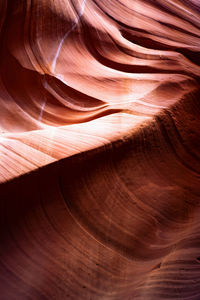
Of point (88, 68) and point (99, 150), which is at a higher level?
point (88, 68)

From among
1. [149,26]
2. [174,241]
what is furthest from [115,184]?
[149,26]

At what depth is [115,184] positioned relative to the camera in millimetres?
862

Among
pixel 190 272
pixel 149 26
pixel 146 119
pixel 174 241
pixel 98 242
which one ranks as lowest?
pixel 190 272

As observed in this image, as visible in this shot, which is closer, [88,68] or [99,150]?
[99,150]

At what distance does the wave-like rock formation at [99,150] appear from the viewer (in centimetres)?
77

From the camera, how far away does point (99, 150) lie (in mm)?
848

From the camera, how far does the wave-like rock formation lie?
77 cm

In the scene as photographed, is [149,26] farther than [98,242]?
Yes

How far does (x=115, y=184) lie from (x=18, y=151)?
35cm

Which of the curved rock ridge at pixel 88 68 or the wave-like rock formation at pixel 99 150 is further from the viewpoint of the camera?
the curved rock ridge at pixel 88 68

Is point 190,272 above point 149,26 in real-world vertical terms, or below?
below

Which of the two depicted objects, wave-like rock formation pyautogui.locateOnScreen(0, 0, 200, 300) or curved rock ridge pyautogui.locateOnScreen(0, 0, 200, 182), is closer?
wave-like rock formation pyautogui.locateOnScreen(0, 0, 200, 300)

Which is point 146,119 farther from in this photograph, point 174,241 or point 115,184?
point 174,241

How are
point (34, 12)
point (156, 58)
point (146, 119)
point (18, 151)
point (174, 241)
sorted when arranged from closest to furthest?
point (18, 151) < point (146, 119) < point (174, 241) < point (156, 58) < point (34, 12)
